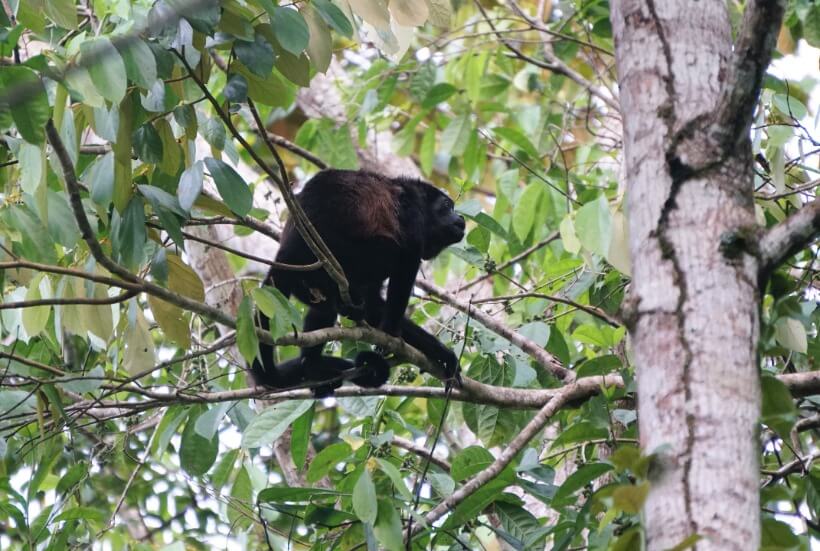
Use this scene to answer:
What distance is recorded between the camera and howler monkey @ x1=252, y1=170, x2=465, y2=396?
4.14 m

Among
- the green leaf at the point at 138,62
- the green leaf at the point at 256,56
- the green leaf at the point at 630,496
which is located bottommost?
the green leaf at the point at 630,496

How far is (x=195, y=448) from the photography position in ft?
12.6

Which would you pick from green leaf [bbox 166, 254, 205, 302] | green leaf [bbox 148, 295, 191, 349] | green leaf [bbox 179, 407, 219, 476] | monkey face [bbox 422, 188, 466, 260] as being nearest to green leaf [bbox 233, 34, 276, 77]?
green leaf [bbox 166, 254, 205, 302]

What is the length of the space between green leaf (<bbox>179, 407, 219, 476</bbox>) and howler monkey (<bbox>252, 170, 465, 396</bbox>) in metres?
0.31

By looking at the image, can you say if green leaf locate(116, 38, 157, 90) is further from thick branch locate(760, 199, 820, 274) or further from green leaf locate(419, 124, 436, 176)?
green leaf locate(419, 124, 436, 176)

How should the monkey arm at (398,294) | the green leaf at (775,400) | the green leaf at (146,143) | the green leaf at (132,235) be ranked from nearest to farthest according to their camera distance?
the green leaf at (775,400)
the green leaf at (132,235)
the green leaf at (146,143)
the monkey arm at (398,294)

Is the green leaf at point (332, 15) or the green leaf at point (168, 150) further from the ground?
the green leaf at point (332, 15)

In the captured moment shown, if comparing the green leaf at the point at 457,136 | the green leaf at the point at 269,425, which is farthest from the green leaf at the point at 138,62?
the green leaf at the point at 457,136

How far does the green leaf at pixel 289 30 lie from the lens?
8.57 feet

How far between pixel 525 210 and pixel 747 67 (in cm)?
297

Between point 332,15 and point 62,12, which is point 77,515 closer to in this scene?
point 62,12

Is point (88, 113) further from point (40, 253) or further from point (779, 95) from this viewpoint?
point (779, 95)

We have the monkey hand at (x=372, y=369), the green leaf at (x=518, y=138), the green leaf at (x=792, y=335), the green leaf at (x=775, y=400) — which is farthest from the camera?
the green leaf at (x=518, y=138)

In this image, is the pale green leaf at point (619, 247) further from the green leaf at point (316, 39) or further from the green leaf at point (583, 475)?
the green leaf at point (316, 39)
